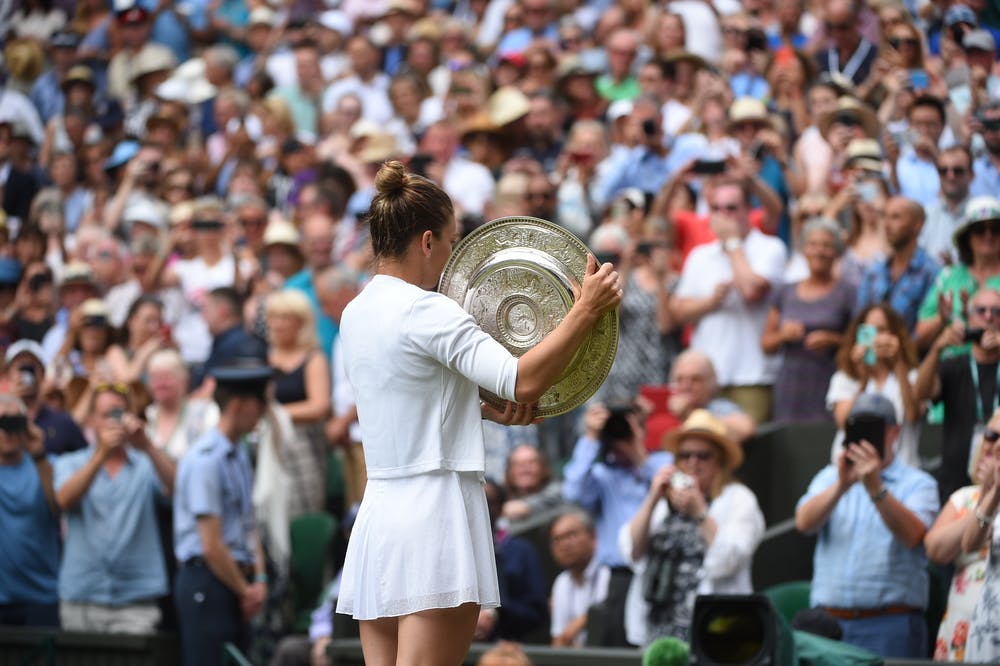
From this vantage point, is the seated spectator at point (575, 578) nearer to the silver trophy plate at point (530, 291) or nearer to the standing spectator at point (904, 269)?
the standing spectator at point (904, 269)

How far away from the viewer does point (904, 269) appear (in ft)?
33.4

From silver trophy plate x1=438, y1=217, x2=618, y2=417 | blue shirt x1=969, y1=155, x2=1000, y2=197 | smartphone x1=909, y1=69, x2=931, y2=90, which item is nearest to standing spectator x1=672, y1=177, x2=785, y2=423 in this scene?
blue shirt x1=969, y1=155, x2=1000, y2=197

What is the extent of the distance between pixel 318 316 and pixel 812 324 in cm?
350

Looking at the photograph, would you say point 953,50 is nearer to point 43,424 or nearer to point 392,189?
point 43,424

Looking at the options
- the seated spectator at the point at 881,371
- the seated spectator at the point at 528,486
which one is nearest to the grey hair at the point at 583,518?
the seated spectator at the point at 528,486

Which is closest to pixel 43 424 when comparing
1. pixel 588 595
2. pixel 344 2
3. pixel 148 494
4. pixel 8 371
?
pixel 8 371

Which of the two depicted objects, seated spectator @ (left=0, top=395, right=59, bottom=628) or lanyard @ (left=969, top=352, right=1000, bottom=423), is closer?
lanyard @ (left=969, top=352, right=1000, bottom=423)

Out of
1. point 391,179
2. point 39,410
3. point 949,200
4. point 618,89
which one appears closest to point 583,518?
point 949,200

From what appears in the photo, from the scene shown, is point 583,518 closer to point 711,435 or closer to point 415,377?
point 711,435

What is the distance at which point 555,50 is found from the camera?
Answer: 15281mm

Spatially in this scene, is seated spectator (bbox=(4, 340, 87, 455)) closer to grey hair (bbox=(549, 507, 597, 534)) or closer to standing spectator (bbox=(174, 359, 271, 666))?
standing spectator (bbox=(174, 359, 271, 666))

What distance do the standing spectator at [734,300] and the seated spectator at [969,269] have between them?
1.41 meters

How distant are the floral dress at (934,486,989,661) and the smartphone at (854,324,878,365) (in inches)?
56.4

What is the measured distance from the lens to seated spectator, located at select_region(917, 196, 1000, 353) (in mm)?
9328
